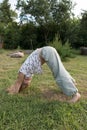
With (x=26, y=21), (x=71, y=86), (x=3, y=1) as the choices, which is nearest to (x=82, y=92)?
(x=71, y=86)

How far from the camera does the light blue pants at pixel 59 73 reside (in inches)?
121

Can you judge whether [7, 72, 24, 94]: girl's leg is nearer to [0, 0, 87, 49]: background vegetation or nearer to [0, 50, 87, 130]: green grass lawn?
[0, 50, 87, 130]: green grass lawn

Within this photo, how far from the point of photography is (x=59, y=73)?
3.12 metres

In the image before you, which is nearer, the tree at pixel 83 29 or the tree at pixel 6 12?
the tree at pixel 83 29

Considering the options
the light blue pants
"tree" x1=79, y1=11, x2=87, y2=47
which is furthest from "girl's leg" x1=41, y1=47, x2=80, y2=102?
"tree" x1=79, y1=11, x2=87, y2=47

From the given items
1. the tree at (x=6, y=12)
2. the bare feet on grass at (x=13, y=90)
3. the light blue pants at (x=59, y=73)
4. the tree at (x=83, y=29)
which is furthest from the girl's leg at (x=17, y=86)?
the tree at (x=6, y=12)

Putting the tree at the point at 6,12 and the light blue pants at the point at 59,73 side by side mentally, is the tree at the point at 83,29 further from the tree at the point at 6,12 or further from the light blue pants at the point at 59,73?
the light blue pants at the point at 59,73

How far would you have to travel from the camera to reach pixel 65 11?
42.0 ft

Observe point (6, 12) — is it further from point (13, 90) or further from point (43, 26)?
point (13, 90)

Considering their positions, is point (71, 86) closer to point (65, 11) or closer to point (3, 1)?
point (65, 11)

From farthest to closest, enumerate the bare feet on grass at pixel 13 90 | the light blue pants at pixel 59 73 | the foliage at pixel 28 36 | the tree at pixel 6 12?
1. the tree at pixel 6 12
2. the foliage at pixel 28 36
3. the bare feet on grass at pixel 13 90
4. the light blue pants at pixel 59 73

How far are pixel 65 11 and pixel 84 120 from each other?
35.3 ft

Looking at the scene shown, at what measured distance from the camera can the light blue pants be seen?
10.1 ft

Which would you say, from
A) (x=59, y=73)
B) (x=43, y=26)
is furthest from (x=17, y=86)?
(x=43, y=26)
